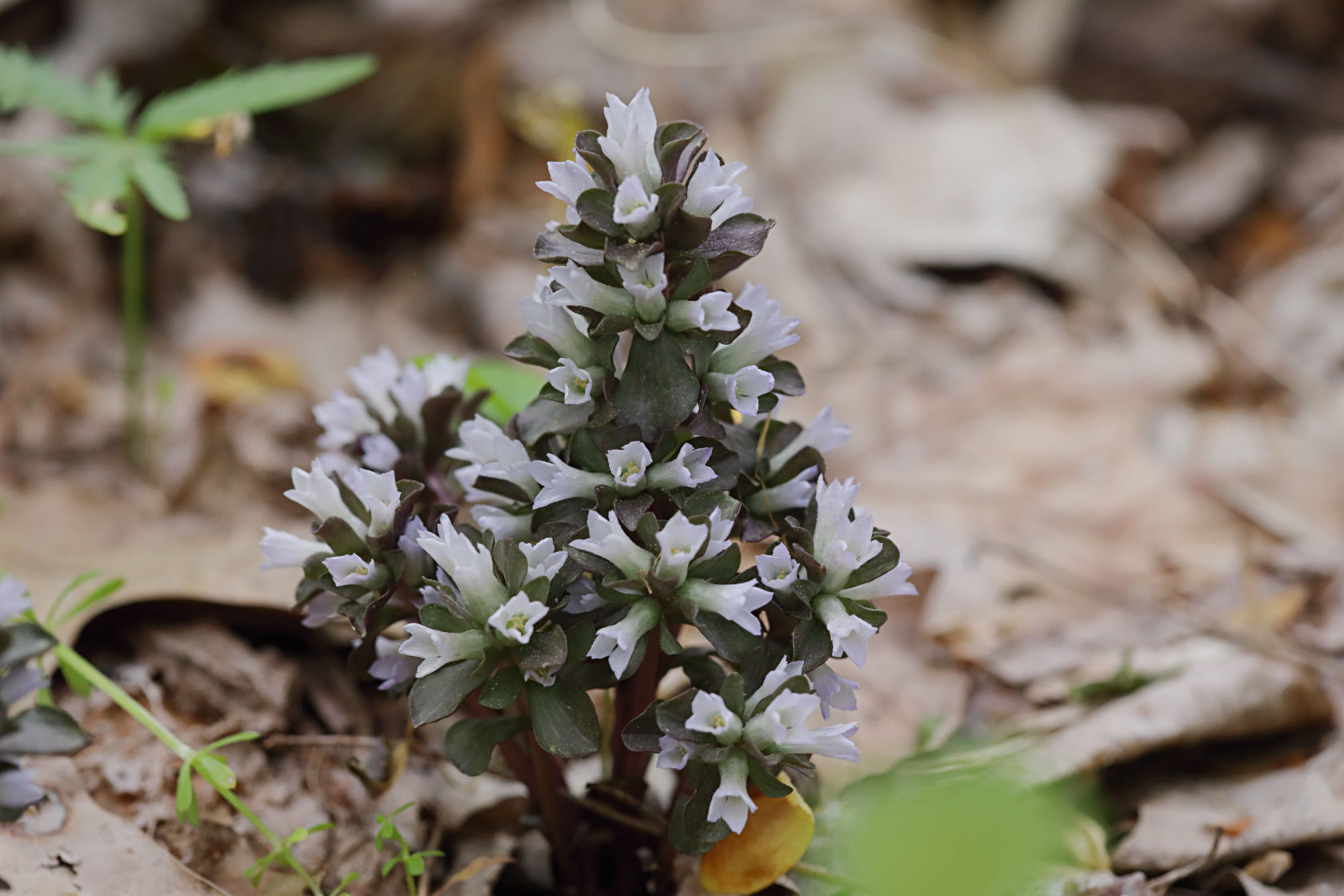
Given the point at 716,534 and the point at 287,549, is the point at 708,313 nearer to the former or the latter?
the point at 716,534

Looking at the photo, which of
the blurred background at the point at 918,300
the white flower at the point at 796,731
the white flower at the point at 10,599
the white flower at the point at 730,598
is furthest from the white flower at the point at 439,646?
the blurred background at the point at 918,300

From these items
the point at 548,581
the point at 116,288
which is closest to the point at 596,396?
the point at 548,581

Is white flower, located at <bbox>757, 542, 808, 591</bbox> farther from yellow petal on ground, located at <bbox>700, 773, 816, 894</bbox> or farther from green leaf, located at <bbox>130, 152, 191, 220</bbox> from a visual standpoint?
green leaf, located at <bbox>130, 152, 191, 220</bbox>

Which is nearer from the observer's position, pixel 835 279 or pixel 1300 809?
pixel 1300 809

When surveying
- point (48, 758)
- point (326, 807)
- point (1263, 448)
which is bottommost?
point (1263, 448)

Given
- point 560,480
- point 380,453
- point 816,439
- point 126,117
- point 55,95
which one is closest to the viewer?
point 560,480

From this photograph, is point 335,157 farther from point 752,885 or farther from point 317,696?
point 752,885

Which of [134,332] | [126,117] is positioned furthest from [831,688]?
[134,332]
